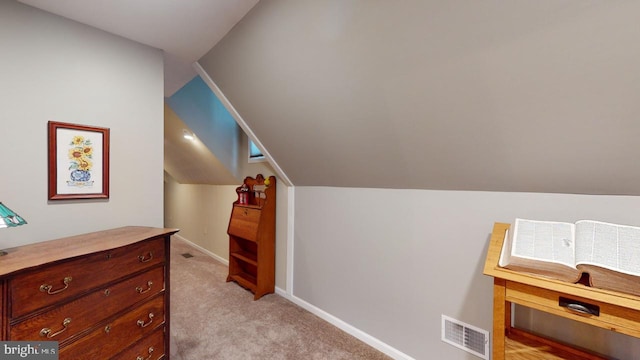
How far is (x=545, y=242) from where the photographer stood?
1128 mm

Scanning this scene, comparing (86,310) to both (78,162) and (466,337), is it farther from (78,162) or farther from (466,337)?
(466,337)

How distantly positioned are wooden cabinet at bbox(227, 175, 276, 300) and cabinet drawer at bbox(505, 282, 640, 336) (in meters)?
2.39

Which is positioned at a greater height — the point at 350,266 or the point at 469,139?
the point at 469,139

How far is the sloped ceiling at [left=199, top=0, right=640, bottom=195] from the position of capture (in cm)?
94

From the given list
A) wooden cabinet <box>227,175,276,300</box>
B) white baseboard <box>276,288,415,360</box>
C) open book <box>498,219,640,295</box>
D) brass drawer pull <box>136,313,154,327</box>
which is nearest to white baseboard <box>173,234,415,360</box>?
white baseboard <box>276,288,415,360</box>

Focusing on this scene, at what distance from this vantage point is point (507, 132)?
1.25 meters

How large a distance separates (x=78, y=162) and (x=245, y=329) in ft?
6.05

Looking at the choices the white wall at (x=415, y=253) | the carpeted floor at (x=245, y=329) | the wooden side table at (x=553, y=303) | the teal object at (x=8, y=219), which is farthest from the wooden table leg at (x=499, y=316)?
the teal object at (x=8, y=219)

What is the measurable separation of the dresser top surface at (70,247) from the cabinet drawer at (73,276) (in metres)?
0.04

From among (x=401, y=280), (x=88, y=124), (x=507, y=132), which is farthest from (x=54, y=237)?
(x=507, y=132)

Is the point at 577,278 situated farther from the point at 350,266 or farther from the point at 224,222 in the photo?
the point at 224,222

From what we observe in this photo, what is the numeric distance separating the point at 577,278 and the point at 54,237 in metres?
2.76

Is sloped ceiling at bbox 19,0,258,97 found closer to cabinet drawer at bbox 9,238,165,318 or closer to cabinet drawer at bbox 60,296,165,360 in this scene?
cabinet drawer at bbox 9,238,165,318

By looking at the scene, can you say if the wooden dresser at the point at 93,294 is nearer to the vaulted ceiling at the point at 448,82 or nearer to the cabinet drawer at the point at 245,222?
the cabinet drawer at the point at 245,222
